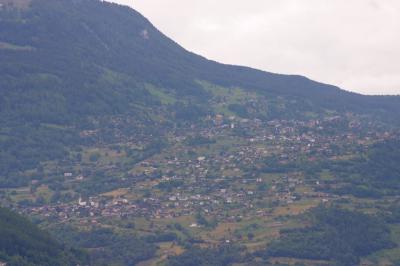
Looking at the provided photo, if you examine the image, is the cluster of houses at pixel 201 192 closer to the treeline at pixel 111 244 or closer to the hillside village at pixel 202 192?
the hillside village at pixel 202 192

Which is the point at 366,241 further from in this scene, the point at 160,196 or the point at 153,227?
the point at 160,196

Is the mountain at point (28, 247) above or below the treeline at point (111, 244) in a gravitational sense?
above

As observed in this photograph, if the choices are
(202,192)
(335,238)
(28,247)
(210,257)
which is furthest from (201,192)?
(28,247)

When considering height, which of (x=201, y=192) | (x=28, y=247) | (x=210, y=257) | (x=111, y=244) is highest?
(x=201, y=192)

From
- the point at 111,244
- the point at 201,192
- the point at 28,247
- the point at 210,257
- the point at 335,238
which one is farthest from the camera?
the point at 201,192

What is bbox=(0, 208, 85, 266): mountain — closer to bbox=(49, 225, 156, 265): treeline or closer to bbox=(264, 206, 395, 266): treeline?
bbox=(49, 225, 156, 265): treeline

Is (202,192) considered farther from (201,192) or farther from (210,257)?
(210,257)

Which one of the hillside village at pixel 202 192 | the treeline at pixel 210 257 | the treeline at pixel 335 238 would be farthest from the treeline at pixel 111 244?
the treeline at pixel 335 238

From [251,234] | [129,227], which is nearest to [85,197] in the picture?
[129,227]
